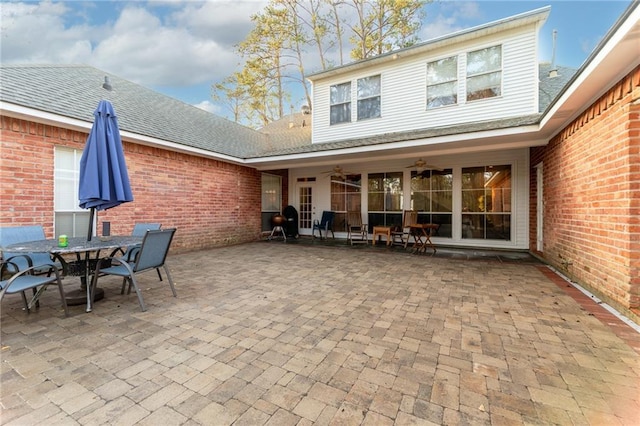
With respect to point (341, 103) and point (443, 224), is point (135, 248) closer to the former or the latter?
point (341, 103)

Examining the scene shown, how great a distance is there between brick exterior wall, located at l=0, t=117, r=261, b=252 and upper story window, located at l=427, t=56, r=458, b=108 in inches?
242

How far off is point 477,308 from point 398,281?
1.30 metres

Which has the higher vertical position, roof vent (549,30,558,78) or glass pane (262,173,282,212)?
roof vent (549,30,558,78)

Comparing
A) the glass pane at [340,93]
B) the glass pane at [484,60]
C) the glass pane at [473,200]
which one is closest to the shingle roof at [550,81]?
the glass pane at [484,60]

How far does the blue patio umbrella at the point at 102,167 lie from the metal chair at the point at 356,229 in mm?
6542

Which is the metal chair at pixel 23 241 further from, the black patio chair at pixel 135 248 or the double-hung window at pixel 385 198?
the double-hung window at pixel 385 198

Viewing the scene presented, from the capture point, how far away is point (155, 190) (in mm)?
6469

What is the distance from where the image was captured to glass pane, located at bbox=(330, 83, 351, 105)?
343 inches

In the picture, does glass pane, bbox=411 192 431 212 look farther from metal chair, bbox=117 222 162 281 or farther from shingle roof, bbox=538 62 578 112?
metal chair, bbox=117 222 162 281

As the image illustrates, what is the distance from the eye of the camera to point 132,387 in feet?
5.86

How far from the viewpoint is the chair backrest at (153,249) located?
125 inches

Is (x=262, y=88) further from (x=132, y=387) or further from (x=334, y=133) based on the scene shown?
(x=132, y=387)

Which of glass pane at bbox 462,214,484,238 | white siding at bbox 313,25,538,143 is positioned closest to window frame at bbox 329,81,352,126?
white siding at bbox 313,25,538,143

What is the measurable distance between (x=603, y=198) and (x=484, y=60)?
5.10 meters
